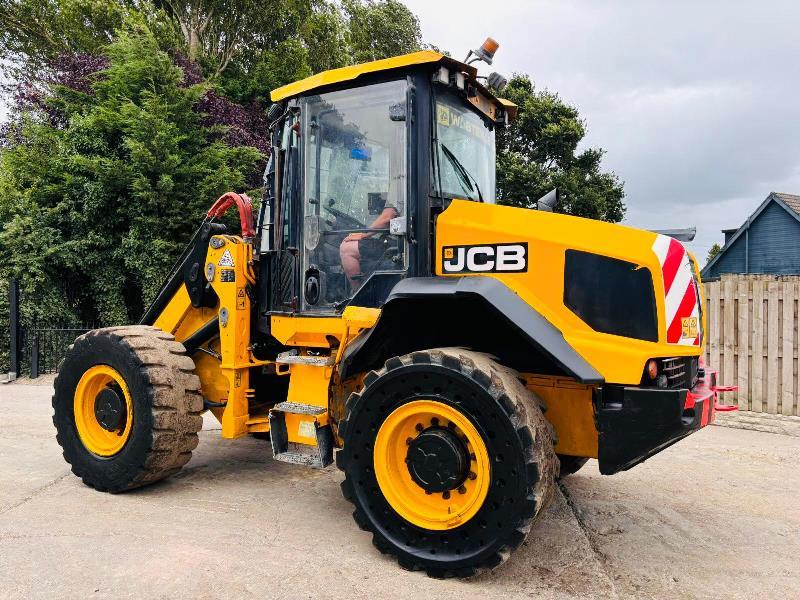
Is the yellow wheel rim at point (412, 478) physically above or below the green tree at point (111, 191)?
below

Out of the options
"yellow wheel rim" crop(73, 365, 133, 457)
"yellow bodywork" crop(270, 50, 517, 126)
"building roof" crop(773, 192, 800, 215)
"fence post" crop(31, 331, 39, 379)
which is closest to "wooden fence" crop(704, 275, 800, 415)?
"yellow bodywork" crop(270, 50, 517, 126)

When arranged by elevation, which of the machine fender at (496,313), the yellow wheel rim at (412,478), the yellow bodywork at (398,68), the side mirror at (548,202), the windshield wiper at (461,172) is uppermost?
the yellow bodywork at (398,68)

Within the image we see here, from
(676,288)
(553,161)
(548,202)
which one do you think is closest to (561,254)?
(676,288)

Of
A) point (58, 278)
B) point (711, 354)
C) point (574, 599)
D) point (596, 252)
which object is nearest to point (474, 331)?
point (596, 252)

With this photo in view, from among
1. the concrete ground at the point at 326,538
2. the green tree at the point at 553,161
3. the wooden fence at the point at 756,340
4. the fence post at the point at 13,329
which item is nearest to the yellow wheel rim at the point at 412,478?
the concrete ground at the point at 326,538

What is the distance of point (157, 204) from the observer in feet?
42.1

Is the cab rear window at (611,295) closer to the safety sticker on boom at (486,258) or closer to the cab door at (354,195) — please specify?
the safety sticker on boom at (486,258)

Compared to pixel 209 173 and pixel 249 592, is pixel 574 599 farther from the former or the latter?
pixel 209 173

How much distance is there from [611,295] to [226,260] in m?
2.83

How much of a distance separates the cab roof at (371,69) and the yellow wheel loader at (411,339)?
0.02 metres

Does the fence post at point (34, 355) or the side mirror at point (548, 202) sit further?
the fence post at point (34, 355)

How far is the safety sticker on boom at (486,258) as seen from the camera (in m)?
3.62

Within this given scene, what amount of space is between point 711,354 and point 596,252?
562cm

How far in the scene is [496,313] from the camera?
343 centimetres
